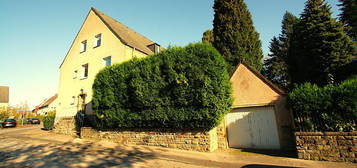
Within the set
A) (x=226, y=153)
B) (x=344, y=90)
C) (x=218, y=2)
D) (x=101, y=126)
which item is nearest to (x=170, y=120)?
(x=226, y=153)

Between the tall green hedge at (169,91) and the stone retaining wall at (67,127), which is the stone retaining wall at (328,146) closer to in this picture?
the tall green hedge at (169,91)

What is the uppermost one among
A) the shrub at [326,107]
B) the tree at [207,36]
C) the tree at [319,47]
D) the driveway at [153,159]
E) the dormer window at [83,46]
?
the tree at [207,36]

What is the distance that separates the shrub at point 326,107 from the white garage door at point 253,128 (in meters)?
1.62

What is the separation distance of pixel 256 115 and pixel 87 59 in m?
17.4

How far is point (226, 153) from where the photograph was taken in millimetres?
8086

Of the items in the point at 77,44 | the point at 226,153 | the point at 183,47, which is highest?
the point at 77,44

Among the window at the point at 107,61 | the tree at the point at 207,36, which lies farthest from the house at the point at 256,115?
the tree at the point at 207,36

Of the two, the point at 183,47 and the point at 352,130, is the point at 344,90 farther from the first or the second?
the point at 183,47

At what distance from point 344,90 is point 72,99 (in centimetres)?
2150

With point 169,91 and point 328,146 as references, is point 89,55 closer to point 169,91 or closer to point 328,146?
point 169,91

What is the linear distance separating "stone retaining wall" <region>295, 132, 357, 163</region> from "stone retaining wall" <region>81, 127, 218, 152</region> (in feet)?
12.6

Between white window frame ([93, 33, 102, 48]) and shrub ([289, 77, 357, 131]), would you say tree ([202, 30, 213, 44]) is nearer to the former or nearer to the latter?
white window frame ([93, 33, 102, 48])

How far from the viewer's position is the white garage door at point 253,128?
8.46 m

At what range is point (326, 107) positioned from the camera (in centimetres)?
643
